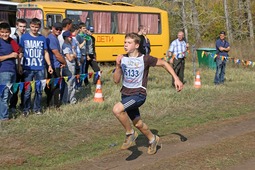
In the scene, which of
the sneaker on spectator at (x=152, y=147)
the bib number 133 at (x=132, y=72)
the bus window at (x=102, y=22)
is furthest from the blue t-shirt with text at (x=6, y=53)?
the bus window at (x=102, y=22)

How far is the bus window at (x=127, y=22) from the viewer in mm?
25406

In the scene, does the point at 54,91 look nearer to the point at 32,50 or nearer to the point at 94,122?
the point at 32,50

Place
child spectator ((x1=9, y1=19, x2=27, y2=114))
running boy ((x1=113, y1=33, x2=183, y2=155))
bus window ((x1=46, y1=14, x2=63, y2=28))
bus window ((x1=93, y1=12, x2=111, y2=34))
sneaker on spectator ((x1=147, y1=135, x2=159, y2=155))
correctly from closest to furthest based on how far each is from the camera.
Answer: running boy ((x1=113, y1=33, x2=183, y2=155)) → sneaker on spectator ((x1=147, y1=135, x2=159, y2=155)) → child spectator ((x1=9, y1=19, x2=27, y2=114)) → bus window ((x1=46, y1=14, x2=63, y2=28)) → bus window ((x1=93, y1=12, x2=111, y2=34))

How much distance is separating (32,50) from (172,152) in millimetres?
3849

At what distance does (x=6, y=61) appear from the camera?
8961mm

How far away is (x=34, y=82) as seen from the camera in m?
9.35

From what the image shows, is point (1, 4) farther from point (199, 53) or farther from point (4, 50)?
point (4, 50)

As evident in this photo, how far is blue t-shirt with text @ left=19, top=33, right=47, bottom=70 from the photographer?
9398 millimetres

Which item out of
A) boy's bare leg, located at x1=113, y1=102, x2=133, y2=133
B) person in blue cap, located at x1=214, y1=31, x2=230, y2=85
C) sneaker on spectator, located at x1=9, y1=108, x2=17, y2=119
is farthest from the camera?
person in blue cap, located at x1=214, y1=31, x2=230, y2=85

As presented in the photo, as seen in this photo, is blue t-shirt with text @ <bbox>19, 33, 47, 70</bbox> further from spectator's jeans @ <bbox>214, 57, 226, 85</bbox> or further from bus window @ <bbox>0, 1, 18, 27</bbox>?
bus window @ <bbox>0, 1, 18, 27</bbox>

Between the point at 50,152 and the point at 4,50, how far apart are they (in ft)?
8.62

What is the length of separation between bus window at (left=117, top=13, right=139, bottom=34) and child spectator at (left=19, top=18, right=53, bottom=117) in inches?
622

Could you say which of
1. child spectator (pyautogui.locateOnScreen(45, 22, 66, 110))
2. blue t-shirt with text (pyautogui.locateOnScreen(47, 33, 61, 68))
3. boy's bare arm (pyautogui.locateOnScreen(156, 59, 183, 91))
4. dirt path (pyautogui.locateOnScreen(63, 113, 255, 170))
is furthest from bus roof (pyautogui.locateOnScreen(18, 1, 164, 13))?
boy's bare arm (pyautogui.locateOnScreen(156, 59, 183, 91))

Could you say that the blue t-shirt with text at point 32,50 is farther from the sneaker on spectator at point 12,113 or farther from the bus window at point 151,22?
the bus window at point 151,22
